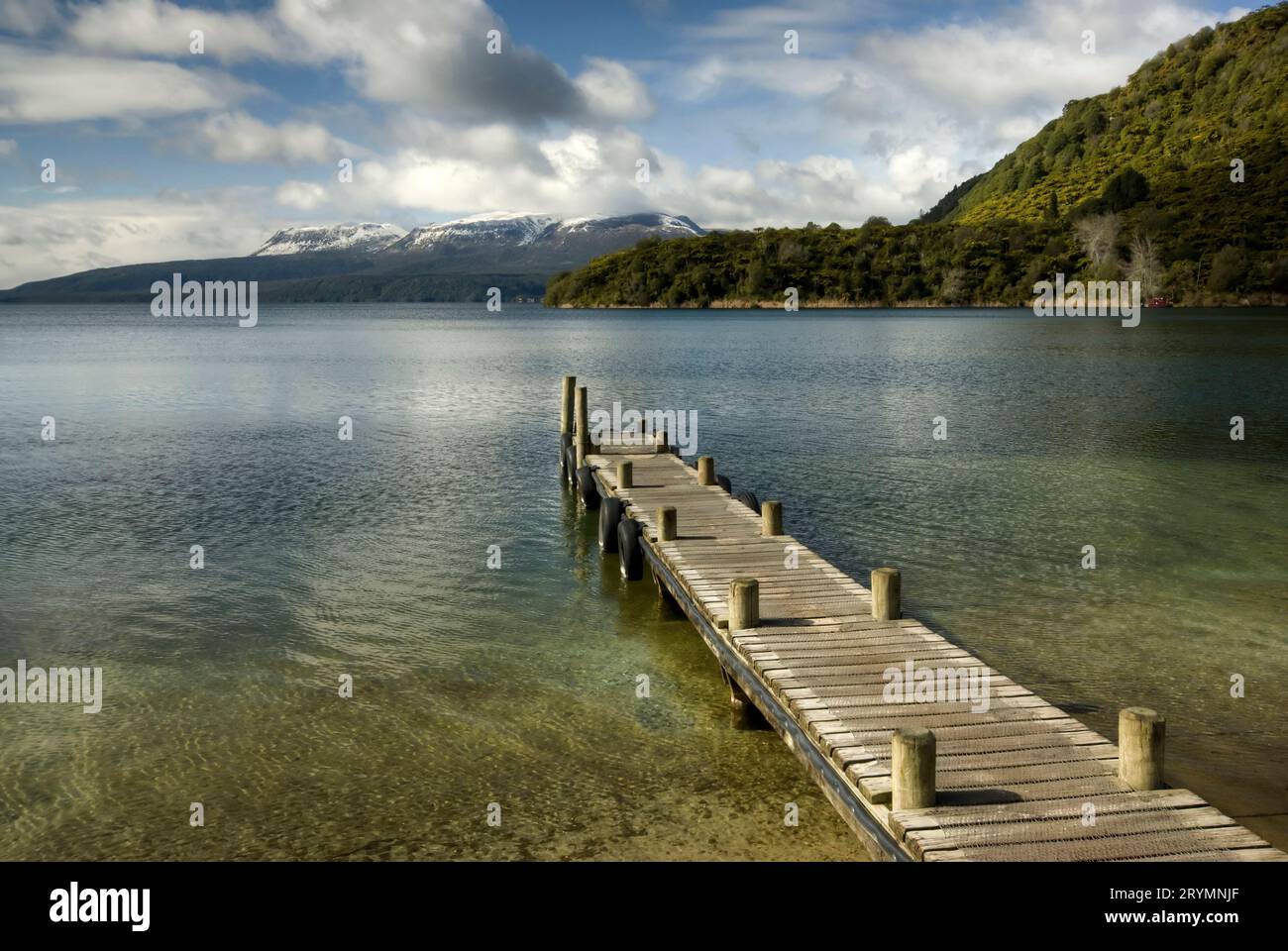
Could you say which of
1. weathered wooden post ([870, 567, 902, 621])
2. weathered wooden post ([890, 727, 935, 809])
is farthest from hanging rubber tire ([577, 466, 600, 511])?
weathered wooden post ([890, 727, 935, 809])

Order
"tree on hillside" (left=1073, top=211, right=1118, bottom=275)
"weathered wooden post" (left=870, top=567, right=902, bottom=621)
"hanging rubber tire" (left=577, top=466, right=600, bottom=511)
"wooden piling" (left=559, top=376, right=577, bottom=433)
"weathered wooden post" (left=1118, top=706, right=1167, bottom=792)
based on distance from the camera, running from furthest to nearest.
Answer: "tree on hillside" (left=1073, top=211, right=1118, bottom=275)
"wooden piling" (left=559, top=376, right=577, bottom=433)
"hanging rubber tire" (left=577, top=466, right=600, bottom=511)
"weathered wooden post" (left=870, top=567, right=902, bottom=621)
"weathered wooden post" (left=1118, top=706, right=1167, bottom=792)

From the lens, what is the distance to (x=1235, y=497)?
78.3 ft

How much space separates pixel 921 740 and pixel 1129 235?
152590mm

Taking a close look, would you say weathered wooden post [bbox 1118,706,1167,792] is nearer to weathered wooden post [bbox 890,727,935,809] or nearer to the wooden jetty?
the wooden jetty

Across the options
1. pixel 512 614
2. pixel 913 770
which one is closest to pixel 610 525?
pixel 512 614

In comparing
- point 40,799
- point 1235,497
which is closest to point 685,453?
point 1235,497

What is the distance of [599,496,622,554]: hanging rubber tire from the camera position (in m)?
19.7

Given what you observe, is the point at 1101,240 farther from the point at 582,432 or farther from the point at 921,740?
the point at 921,740

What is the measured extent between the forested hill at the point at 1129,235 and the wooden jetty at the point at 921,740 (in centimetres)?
13714

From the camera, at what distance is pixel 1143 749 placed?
8070mm

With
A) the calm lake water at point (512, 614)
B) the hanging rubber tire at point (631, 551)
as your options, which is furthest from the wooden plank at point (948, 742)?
the hanging rubber tire at point (631, 551)

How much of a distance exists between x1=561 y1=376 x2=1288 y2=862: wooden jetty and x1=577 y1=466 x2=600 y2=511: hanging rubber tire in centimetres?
803
